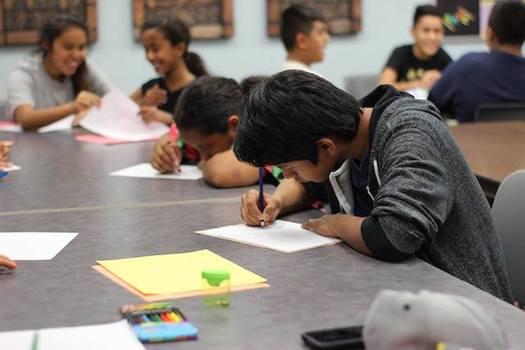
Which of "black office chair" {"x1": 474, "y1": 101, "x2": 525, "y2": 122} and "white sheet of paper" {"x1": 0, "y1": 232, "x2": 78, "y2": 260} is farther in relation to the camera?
"black office chair" {"x1": 474, "y1": 101, "x2": 525, "y2": 122}

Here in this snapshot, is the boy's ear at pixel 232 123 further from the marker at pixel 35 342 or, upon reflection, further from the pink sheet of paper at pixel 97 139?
the marker at pixel 35 342

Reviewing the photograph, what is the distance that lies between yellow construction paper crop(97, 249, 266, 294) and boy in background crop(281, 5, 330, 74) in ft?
10.7

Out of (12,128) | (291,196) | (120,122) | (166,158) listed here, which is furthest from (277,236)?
(12,128)

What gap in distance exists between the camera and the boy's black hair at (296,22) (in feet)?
15.8

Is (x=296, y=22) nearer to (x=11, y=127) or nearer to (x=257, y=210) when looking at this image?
(x=11, y=127)

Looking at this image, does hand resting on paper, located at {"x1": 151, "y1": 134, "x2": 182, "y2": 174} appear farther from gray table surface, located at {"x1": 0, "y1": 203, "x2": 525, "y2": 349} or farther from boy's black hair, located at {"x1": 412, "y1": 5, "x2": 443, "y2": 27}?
boy's black hair, located at {"x1": 412, "y1": 5, "x2": 443, "y2": 27}

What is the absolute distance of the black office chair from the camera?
4004 millimetres

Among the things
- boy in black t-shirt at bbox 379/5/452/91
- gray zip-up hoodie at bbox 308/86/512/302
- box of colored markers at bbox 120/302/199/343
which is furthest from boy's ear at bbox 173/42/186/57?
box of colored markers at bbox 120/302/199/343

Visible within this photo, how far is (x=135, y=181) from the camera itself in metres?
2.60

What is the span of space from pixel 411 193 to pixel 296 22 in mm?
3366

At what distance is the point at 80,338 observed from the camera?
3.88 feet

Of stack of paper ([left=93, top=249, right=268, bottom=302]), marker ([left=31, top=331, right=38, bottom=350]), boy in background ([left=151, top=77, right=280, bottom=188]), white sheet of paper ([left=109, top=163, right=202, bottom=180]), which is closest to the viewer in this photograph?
marker ([left=31, top=331, right=38, bottom=350])

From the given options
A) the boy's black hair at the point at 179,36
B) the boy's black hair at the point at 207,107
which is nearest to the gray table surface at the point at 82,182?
the boy's black hair at the point at 207,107

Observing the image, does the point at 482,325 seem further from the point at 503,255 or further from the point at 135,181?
the point at 135,181
